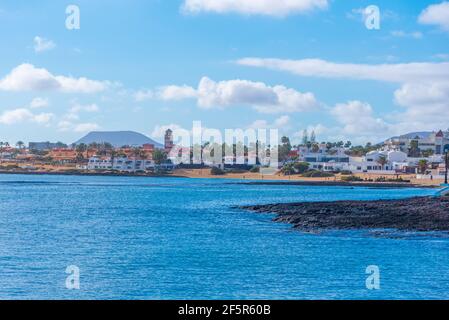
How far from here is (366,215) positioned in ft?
188

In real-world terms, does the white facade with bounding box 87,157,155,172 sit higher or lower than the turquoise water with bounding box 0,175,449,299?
higher

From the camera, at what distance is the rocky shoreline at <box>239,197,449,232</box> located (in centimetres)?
4950

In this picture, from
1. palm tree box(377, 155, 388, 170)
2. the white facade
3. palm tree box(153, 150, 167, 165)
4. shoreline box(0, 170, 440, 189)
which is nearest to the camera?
shoreline box(0, 170, 440, 189)

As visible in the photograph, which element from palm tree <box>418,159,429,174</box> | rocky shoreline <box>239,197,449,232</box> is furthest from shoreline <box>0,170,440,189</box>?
rocky shoreline <box>239,197,449,232</box>

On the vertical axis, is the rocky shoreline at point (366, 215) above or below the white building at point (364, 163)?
below

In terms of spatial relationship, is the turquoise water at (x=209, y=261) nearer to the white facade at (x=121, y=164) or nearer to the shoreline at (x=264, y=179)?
the shoreline at (x=264, y=179)

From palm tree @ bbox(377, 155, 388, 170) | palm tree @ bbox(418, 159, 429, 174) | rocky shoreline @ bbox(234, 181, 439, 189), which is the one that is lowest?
rocky shoreline @ bbox(234, 181, 439, 189)

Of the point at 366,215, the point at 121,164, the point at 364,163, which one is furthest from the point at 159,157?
the point at 366,215

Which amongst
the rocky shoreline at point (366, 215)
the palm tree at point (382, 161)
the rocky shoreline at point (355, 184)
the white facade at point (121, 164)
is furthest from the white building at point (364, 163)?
the rocky shoreline at point (366, 215)

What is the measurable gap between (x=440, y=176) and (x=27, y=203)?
106979 mm

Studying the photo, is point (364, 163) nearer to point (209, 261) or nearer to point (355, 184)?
point (355, 184)

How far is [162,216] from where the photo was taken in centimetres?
6425

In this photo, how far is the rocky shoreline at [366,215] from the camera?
4950cm

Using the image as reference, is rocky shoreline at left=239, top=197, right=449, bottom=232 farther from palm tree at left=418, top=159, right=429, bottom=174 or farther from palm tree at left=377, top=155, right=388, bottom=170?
palm tree at left=377, top=155, right=388, bottom=170
